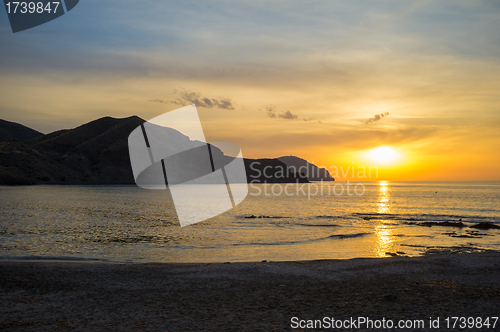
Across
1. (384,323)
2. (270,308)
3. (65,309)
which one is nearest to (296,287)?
(270,308)

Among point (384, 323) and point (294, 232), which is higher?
point (384, 323)

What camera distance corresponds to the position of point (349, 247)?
25766 mm

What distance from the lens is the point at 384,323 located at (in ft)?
28.7

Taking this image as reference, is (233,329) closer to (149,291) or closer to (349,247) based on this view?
(149,291)

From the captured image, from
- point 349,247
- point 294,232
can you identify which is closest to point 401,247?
point 349,247

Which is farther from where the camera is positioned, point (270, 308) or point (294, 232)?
point (294, 232)

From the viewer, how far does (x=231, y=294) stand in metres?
11.8

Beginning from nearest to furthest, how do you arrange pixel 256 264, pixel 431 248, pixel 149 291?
pixel 149 291
pixel 256 264
pixel 431 248

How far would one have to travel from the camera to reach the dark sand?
9000mm

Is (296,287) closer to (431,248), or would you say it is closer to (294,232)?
(431,248)

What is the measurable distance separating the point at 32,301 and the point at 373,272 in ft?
43.2

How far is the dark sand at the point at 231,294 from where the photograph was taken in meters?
9.00

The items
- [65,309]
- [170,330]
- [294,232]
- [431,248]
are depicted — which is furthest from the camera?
[294,232]

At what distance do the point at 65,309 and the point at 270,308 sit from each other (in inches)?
231
